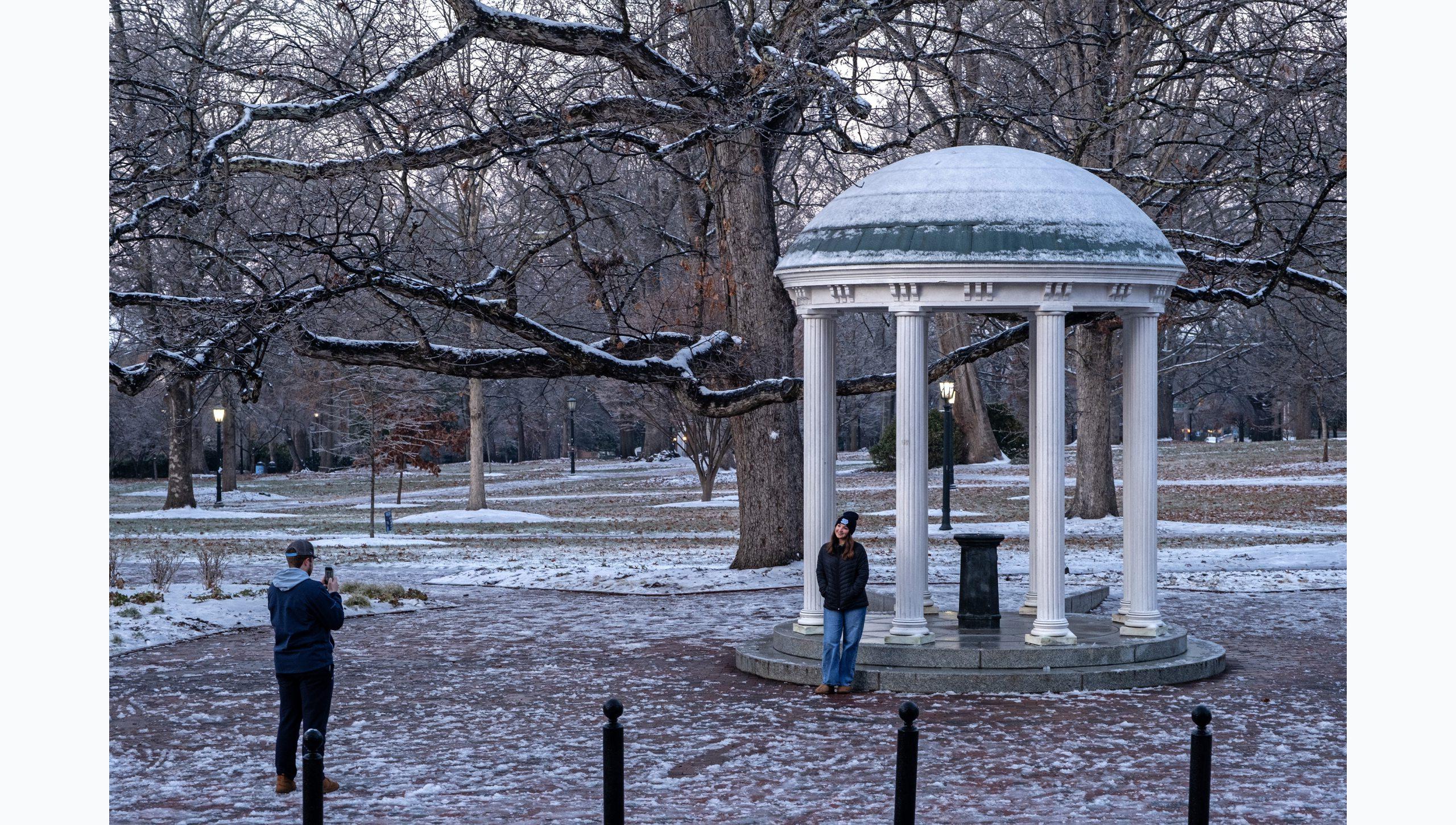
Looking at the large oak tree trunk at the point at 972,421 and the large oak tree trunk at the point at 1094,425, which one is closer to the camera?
the large oak tree trunk at the point at 1094,425

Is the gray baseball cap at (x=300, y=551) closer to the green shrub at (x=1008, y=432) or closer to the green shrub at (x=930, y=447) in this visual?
the green shrub at (x=930, y=447)

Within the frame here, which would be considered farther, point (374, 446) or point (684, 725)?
point (374, 446)

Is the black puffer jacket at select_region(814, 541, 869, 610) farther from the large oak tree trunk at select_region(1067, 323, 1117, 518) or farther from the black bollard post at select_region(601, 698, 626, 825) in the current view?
the large oak tree trunk at select_region(1067, 323, 1117, 518)

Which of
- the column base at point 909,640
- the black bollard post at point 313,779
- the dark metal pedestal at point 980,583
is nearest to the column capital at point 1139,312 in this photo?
the dark metal pedestal at point 980,583

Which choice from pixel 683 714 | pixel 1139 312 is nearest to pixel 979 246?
pixel 1139 312

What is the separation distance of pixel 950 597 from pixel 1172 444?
194 ft

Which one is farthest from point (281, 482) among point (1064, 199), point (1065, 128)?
point (1064, 199)

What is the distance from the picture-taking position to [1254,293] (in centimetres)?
2050

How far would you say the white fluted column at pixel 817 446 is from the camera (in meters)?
14.5

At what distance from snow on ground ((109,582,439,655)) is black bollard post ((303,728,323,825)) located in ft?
36.1

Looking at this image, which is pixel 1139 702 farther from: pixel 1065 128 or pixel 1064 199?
pixel 1065 128

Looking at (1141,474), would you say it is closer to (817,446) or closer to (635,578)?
(817,446)

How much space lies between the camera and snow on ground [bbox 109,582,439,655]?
17453 millimetres

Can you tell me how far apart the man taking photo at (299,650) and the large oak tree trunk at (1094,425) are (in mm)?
22110
